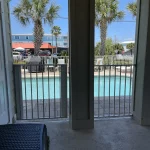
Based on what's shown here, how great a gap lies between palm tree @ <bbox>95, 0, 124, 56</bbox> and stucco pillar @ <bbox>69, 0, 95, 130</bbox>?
0.85 meters

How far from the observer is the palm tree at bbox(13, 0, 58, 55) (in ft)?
9.60

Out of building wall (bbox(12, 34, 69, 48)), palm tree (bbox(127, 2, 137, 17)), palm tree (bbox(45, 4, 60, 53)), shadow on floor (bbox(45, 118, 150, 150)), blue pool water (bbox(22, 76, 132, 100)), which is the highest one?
palm tree (bbox(127, 2, 137, 17))

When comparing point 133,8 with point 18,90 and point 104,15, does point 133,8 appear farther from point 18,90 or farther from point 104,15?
point 18,90

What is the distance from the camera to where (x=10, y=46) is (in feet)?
8.67

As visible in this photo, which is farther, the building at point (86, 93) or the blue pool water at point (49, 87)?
the blue pool water at point (49, 87)

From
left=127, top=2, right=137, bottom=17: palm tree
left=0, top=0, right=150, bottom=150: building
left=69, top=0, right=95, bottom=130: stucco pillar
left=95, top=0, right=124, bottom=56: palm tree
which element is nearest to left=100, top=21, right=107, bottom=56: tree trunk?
left=95, top=0, right=124, bottom=56: palm tree

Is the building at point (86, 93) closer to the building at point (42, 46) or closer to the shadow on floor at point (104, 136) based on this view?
the shadow on floor at point (104, 136)

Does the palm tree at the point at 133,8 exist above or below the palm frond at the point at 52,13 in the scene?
above

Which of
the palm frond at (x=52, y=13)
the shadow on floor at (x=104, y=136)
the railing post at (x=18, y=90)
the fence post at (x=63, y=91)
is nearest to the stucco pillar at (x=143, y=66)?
the shadow on floor at (x=104, y=136)

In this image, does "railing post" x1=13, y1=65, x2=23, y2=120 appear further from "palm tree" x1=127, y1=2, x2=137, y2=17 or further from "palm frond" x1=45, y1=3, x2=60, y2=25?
"palm tree" x1=127, y1=2, x2=137, y2=17

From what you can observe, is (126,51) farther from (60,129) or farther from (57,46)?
(60,129)

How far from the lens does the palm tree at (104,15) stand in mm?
3168

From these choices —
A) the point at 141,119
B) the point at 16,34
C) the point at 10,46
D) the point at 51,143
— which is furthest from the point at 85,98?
the point at 16,34

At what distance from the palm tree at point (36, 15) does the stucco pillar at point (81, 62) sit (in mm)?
765
